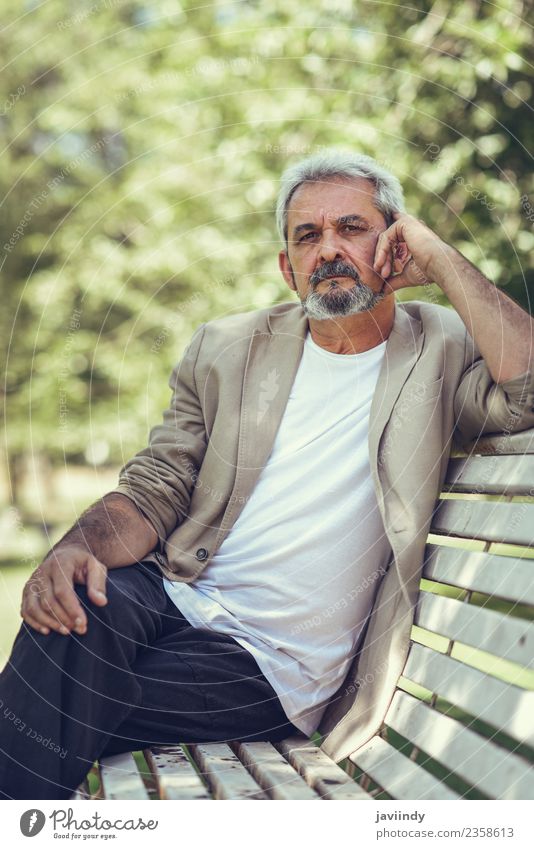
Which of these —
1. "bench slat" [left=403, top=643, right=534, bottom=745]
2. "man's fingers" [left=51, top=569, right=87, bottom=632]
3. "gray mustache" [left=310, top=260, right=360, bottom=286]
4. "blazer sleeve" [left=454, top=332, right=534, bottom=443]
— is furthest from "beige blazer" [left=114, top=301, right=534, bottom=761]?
"man's fingers" [left=51, top=569, right=87, bottom=632]

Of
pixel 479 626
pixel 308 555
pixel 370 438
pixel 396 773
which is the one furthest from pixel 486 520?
pixel 396 773

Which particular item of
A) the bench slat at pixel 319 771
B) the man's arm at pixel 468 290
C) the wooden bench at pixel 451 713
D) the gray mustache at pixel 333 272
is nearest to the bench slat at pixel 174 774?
the wooden bench at pixel 451 713

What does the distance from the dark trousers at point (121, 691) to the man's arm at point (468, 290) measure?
114cm

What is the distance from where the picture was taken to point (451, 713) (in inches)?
110

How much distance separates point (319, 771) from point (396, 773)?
20 centimetres

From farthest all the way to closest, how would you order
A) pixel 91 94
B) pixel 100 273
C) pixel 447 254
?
pixel 91 94, pixel 100 273, pixel 447 254

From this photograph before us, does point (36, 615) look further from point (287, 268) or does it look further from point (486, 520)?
point (287, 268)

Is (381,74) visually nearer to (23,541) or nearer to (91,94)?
(91,94)

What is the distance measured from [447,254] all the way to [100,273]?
655 centimetres

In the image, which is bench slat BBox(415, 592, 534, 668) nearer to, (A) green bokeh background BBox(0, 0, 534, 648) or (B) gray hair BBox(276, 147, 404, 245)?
(B) gray hair BBox(276, 147, 404, 245)

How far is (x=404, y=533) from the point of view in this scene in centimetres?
275

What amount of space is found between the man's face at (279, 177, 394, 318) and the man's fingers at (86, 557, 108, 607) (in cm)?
108

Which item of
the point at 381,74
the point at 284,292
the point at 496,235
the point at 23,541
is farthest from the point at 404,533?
the point at 23,541

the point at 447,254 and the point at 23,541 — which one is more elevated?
the point at 23,541
